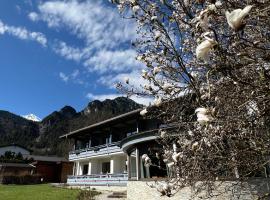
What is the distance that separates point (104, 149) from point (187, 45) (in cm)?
2613

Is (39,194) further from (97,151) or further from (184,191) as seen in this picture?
(184,191)

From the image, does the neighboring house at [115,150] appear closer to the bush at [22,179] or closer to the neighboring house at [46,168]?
the bush at [22,179]

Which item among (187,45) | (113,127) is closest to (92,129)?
(113,127)

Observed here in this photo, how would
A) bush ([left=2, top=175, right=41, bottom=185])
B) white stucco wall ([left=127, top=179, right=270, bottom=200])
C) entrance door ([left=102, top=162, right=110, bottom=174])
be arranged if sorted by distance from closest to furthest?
1. white stucco wall ([left=127, top=179, right=270, bottom=200])
2. entrance door ([left=102, top=162, right=110, bottom=174])
3. bush ([left=2, top=175, right=41, bottom=185])

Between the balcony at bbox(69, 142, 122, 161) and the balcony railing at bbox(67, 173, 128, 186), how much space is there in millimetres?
2294

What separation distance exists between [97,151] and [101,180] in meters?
3.80

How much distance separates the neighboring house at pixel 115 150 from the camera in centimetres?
1911

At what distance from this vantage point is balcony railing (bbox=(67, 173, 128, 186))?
25.9 meters

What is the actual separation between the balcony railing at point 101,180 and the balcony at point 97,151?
2.29 metres

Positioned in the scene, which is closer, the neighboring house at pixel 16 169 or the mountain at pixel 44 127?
the neighboring house at pixel 16 169

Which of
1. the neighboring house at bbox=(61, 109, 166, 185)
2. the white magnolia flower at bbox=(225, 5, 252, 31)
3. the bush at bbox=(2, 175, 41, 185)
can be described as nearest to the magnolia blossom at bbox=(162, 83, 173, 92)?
the white magnolia flower at bbox=(225, 5, 252, 31)

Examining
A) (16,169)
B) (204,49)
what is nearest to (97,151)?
(16,169)

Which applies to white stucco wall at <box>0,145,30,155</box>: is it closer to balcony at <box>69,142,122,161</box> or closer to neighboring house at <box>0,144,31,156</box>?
neighboring house at <box>0,144,31,156</box>

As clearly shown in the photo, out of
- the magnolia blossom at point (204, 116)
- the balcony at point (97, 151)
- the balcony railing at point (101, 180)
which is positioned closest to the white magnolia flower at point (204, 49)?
the magnolia blossom at point (204, 116)
